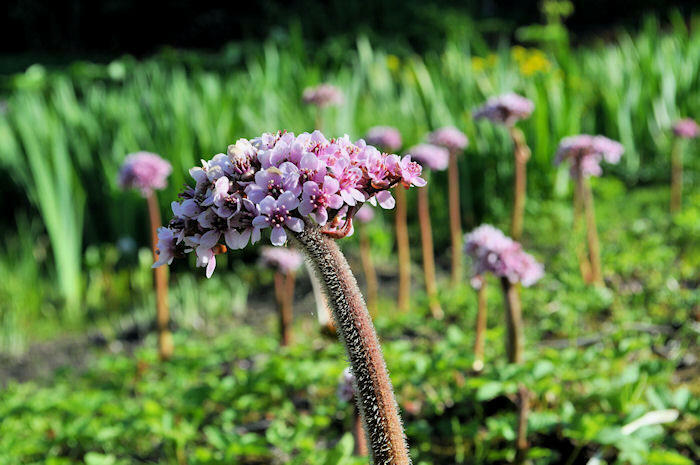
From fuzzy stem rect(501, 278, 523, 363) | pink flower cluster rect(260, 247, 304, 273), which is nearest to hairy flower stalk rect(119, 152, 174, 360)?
pink flower cluster rect(260, 247, 304, 273)

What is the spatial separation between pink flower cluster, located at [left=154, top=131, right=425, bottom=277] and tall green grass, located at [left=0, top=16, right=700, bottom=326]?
2.81 m

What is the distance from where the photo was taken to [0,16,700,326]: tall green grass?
154 inches

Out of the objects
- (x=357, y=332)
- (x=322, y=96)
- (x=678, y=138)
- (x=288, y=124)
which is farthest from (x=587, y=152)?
(x=288, y=124)

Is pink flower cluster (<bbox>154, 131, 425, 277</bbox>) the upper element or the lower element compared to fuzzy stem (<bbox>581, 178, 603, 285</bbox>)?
upper

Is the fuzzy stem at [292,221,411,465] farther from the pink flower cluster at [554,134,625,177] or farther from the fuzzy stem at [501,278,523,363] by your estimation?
the pink flower cluster at [554,134,625,177]

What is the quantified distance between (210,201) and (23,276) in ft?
10.7

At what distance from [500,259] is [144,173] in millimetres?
1473

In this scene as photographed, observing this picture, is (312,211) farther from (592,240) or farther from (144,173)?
(592,240)

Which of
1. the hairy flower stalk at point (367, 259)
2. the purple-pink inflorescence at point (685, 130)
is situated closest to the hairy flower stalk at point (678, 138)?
the purple-pink inflorescence at point (685, 130)

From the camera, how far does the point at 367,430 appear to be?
1.12 meters

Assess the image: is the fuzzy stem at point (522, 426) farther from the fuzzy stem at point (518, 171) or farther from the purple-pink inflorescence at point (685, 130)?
the purple-pink inflorescence at point (685, 130)

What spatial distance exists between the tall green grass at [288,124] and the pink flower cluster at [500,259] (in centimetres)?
207

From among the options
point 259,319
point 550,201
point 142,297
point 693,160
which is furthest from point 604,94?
point 142,297

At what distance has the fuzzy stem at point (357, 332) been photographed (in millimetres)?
1078
